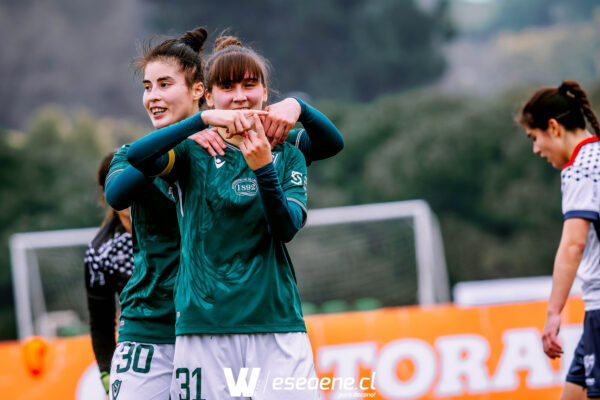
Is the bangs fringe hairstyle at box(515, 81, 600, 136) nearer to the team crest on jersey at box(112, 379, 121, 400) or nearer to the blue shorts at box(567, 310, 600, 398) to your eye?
the blue shorts at box(567, 310, 600, 398)

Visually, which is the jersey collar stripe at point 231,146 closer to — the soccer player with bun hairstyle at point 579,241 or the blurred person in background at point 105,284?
the blurred person in background at point 105,284

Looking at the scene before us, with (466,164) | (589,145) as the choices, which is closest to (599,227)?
(589,145)

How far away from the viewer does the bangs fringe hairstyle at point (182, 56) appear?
10.9ft

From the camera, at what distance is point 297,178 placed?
2.85m

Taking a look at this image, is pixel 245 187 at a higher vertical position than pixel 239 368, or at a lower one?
higher

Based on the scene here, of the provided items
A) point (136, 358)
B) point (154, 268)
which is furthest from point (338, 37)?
point (136, 358)

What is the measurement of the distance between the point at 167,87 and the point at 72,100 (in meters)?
41.8

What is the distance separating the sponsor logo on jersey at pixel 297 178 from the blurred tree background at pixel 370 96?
27799 millimetres

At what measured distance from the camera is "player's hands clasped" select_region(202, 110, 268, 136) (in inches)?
104

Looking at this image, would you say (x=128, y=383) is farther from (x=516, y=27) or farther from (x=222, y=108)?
(x=516, y=27)

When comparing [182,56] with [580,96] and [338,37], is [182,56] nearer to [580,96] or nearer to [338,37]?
[580,96]

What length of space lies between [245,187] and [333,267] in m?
18.1

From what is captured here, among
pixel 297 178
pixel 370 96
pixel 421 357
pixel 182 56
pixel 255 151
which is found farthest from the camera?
pixel 370 96

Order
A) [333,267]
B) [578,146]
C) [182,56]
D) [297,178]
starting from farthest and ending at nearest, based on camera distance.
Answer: [333,267] → [578,146] → [182,56] → [297,178]
